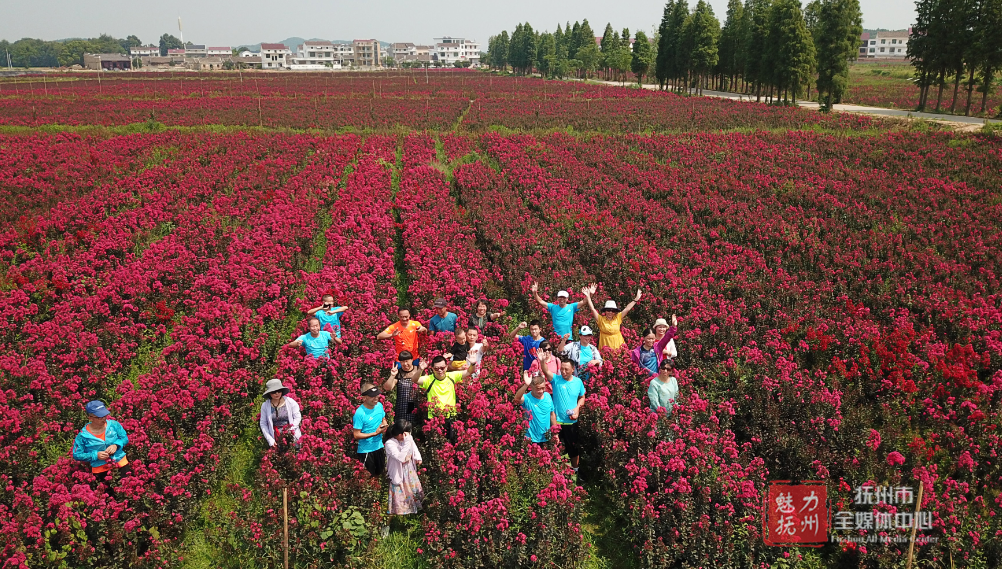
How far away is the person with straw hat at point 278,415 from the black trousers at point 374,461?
30.4 inches

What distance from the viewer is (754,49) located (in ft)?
175

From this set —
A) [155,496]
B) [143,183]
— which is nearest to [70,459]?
[155,496]

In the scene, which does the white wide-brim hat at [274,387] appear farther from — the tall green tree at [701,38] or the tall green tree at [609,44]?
the tall green tree at [609,44]

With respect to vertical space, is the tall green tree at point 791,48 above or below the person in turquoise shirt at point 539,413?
above

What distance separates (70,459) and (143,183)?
16.8 metres

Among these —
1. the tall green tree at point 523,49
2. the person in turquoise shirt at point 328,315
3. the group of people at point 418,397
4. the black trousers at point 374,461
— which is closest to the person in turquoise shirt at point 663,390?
the group of people at point 418,397

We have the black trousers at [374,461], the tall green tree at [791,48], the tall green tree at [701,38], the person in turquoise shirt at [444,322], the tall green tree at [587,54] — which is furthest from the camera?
the tall green tree at [587,54]

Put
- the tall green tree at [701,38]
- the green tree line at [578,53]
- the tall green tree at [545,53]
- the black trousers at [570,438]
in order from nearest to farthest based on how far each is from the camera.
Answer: the black trousers at [570,438] → the tall green tree at [701,38] → the green tree line at [578,53] → the tall green tree at [545,53]

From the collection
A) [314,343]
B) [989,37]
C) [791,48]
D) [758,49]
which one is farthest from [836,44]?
[314,343]

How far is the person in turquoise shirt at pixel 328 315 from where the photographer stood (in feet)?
30.1

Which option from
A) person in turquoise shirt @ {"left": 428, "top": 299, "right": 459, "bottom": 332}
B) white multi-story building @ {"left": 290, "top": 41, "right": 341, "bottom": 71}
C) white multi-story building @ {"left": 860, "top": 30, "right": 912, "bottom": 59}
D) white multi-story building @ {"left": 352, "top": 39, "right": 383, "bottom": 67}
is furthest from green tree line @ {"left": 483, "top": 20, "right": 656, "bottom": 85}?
white multi-story building @ {"left": 860, "top": 30, "right": 912, "bottom": 59}

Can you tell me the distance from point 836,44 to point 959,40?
720 centimetres

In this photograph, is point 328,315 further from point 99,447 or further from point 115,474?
point 115,474

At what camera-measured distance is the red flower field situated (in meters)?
5.85
